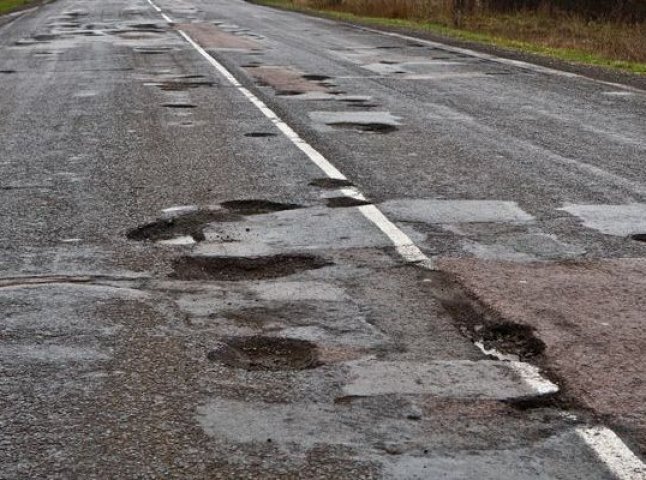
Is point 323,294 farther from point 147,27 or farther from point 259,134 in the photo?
point 147,27

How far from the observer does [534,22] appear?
3133 cm

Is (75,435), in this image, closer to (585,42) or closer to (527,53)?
(527,53)

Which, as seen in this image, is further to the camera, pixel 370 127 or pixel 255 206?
pixel 370 127

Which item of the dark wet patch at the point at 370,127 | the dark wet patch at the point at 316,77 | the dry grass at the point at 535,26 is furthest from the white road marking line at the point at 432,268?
the dry grass at the point at 535,26

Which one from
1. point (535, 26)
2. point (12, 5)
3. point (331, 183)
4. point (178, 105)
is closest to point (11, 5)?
point (12, 5)

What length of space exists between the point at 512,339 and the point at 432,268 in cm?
116

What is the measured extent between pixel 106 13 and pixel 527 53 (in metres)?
21.2

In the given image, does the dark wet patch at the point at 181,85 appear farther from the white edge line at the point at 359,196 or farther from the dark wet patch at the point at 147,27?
the dark wet patch at the point at 147,27

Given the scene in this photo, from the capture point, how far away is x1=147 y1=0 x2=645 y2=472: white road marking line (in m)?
3.54

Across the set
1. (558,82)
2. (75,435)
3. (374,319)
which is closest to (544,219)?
(374,319)

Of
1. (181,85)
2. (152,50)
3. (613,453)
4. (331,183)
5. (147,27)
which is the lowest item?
(147,27)

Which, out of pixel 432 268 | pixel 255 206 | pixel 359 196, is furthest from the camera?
pixel 359 196

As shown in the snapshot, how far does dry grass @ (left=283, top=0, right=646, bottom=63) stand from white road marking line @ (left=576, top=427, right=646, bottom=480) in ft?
55.0

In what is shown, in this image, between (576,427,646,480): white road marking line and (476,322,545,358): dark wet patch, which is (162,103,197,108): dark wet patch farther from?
(576,427,646,480): white road marking line
